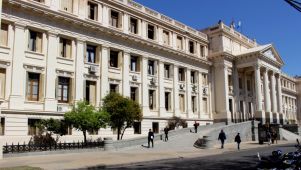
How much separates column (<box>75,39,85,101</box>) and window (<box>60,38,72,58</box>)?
79 centimetres

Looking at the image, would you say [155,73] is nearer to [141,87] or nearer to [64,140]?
[141,87]

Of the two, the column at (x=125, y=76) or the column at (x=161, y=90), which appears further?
the column at (x=161, y=90)

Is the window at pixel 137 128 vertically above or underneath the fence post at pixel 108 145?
above

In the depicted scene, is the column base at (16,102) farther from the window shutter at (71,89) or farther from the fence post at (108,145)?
the fence post at (108,145)

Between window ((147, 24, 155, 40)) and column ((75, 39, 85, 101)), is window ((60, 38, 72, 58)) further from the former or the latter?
window ((147, 24, 155, 40))

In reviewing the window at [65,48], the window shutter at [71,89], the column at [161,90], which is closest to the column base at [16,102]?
the window shutter at [71,89]

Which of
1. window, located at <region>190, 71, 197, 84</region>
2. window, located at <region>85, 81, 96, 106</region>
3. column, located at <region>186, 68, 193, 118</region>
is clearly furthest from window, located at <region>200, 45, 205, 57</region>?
window, located at <region>85, 81, 96, 106</region>

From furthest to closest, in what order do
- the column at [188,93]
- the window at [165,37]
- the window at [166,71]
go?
the column at [188,93]
the window at [165,37]
the window at [166,71]

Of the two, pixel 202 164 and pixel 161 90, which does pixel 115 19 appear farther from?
pixel 202 164

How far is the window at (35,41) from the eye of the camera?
101 feet

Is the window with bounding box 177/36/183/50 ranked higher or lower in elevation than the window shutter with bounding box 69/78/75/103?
higher

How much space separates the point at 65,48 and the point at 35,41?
3.18m

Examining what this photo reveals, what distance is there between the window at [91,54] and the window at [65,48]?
2.40 metres

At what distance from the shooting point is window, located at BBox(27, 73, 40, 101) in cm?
3021
